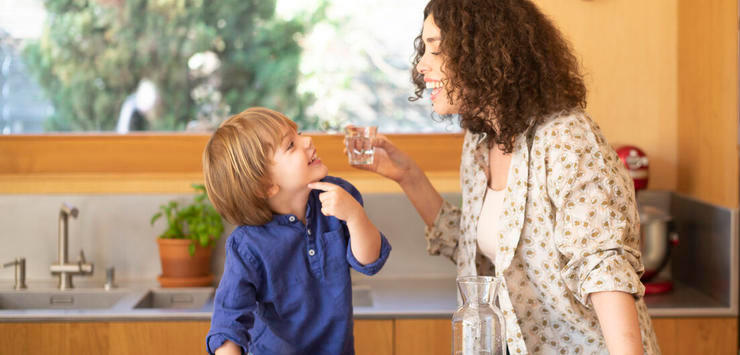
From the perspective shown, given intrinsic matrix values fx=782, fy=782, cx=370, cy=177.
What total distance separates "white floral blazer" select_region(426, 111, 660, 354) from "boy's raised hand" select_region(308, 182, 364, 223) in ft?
1.23

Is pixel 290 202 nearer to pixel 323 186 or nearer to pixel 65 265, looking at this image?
pixel 323 186

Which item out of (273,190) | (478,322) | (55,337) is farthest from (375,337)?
(478,322)

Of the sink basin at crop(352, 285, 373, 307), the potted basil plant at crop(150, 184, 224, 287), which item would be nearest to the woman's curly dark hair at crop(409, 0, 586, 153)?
the sink basin at crop(352, 285, 373, 307)

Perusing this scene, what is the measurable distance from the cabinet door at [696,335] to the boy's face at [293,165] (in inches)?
50.1

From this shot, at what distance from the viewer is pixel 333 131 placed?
9.51 ft

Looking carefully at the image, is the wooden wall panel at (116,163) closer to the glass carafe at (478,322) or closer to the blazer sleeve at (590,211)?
the blazer sleeve at (590,211)

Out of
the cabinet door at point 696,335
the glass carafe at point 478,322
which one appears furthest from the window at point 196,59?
the glass carafe at point 478,322

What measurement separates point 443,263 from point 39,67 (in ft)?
7.69

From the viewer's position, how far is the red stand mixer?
256 centimetres

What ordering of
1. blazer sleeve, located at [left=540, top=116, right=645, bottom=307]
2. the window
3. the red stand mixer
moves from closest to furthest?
blazer sleeve, located at [left=540, top=116, right=645, bottom=307] → the red stand mixer → the window

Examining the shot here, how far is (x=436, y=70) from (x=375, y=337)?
92 centimetres

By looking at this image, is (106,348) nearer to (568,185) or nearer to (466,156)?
(466,156)

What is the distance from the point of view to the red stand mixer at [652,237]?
2564 mm

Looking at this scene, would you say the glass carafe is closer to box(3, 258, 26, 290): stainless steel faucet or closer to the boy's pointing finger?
the boy's pointing finger
